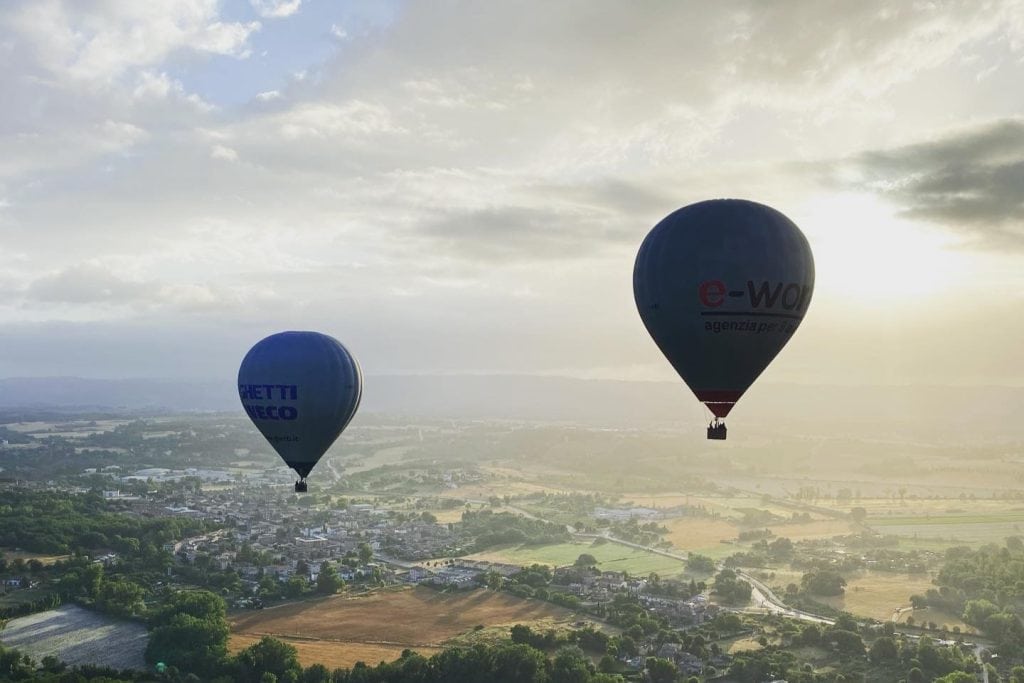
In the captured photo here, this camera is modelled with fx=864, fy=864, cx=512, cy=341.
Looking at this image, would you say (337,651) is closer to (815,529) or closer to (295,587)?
(295,587)

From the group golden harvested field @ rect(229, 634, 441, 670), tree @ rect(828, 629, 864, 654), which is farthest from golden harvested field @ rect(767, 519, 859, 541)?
golden harvested field @ rect(229, 634, 441, 670)

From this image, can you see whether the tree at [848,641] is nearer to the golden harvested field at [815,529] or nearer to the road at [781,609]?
the road at [781,609]

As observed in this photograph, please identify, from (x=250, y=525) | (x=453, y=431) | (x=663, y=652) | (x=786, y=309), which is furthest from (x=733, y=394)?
(x=453, y=431)

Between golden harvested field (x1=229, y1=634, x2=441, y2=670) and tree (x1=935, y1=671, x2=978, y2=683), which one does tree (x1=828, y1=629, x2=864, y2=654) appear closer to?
tree (x1=935, y1=671, x2=978, y2=683)

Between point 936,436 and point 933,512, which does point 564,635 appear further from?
point 936,436

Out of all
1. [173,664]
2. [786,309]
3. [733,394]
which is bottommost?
[173,664]

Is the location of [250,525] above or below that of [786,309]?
below

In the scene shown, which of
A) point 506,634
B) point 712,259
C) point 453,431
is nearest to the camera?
point 712,259
